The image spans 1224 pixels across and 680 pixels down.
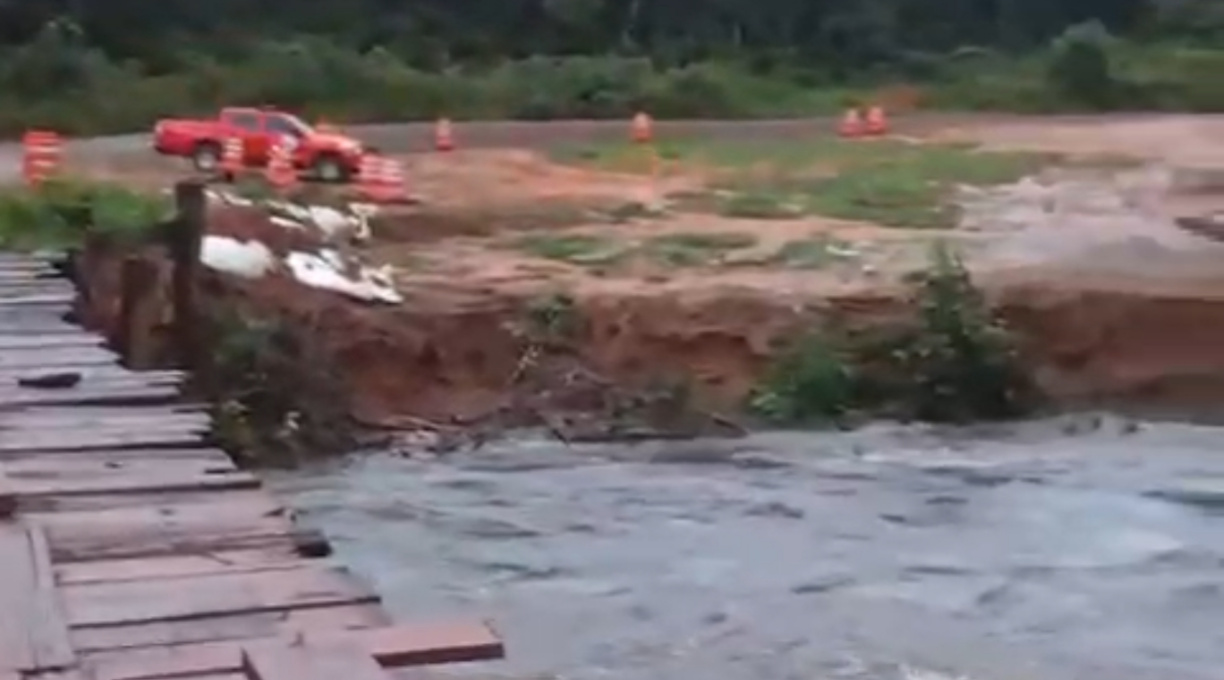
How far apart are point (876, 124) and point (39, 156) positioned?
1399 cm

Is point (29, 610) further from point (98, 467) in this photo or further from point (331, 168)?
point (331, 168)

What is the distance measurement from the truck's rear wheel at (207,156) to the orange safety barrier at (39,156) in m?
1.55

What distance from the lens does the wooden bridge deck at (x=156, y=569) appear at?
218 inches

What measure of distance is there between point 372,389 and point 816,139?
18.5m

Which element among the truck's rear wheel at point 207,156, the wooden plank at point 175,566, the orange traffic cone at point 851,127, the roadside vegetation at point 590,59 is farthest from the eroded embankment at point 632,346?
the roadside vegetation at point 590,59

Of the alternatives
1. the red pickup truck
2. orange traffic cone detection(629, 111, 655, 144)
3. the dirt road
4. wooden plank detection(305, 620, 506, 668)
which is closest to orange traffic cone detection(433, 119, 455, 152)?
the dirt road

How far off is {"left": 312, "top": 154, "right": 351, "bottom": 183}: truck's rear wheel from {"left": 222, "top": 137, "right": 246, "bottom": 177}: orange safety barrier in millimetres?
902

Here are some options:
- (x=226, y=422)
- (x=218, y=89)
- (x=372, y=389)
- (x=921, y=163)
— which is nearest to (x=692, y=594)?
(x=226, y=422)

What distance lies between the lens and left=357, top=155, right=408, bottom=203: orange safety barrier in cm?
2555

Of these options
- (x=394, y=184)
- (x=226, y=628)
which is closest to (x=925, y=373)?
(x=394, y=184)

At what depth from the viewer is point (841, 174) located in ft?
96.4

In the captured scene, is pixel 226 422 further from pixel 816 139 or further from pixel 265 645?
pixel 816 139

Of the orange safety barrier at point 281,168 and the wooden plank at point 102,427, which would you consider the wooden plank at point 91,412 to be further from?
the orange safety barrier at point 281,168

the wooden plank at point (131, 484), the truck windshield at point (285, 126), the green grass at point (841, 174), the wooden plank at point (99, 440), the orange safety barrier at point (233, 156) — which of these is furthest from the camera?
the truck windshield at point (285, 126)
